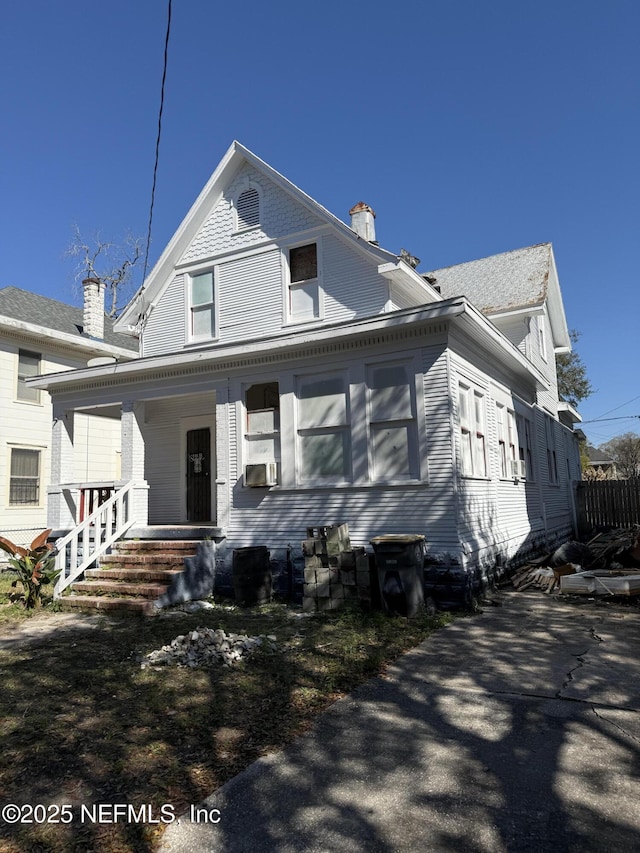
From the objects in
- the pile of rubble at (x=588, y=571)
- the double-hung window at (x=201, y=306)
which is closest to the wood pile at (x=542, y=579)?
the pile of rubble at (x=588, y=571)

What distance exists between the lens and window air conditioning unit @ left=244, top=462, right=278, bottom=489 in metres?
9.68

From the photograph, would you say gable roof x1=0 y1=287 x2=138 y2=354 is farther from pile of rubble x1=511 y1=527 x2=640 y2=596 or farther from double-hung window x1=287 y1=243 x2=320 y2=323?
→ pile of rubble x1=511 y1=527 x2=640 y2=596

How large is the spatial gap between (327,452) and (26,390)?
1188cm

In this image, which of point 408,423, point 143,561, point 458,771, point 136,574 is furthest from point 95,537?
point 458,771

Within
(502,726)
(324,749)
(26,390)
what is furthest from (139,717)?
(26,390)

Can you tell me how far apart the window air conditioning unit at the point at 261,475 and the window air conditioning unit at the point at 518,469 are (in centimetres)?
499

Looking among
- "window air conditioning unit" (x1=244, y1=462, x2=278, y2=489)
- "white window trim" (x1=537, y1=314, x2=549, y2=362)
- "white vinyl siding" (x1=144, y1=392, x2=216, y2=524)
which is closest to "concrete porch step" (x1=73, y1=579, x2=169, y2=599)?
"window air conditioning unit" (x1=244, y1=462, x2=278, y2=489)

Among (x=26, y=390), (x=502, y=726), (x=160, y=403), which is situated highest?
(x=26, y=390)

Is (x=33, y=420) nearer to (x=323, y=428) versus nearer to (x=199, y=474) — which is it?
(x=199, y=474)

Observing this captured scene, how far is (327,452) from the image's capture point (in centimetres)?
947

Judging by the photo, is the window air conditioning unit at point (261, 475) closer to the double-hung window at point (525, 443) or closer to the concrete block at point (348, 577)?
the concrete block at point (348, 577)

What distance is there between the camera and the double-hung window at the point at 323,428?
9336mm

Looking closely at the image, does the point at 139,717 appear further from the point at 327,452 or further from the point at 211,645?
the point at 327,452

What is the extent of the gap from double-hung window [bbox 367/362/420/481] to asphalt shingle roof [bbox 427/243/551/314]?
6.24 meters
